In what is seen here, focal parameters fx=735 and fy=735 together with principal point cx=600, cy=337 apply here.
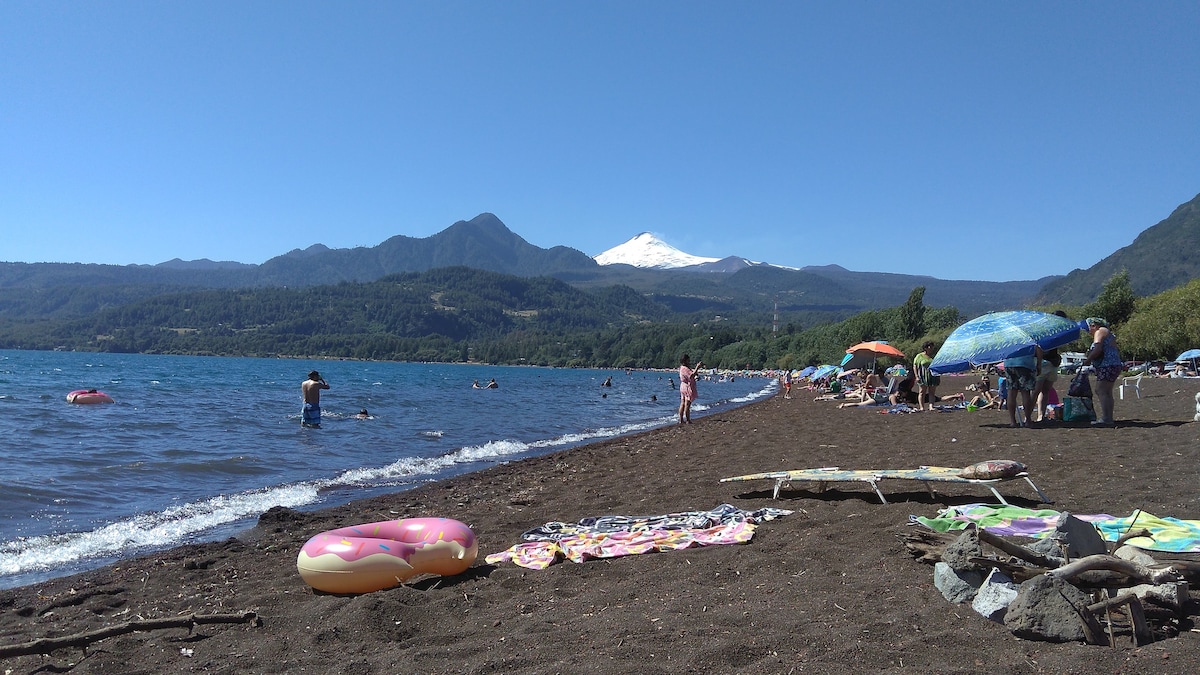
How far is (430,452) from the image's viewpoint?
1650cm

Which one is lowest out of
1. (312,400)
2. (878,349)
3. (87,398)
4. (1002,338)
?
(87,398)

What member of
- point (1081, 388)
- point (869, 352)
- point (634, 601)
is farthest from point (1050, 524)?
point (869, 352)

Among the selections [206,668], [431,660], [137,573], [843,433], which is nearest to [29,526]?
[137,573]

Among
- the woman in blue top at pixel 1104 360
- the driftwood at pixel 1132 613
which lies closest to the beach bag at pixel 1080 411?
the woman in blue top at pixel 1104 360

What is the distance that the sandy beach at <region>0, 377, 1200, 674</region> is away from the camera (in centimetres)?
368

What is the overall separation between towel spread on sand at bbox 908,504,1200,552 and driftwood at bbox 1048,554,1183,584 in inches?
34.9

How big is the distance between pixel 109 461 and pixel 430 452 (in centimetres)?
601

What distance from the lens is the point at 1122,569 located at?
3703 mm

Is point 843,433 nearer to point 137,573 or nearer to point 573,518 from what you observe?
point 573,518

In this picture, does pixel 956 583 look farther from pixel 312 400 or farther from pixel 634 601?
pixel 312 400

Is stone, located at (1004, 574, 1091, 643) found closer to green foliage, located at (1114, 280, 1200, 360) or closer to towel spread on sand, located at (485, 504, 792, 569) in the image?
towel spread on sand, located at (485, 504, 792, 569)

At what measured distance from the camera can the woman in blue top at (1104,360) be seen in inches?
450

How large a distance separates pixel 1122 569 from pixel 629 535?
3.74m

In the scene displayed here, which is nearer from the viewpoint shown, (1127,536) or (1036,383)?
(1127,536)
